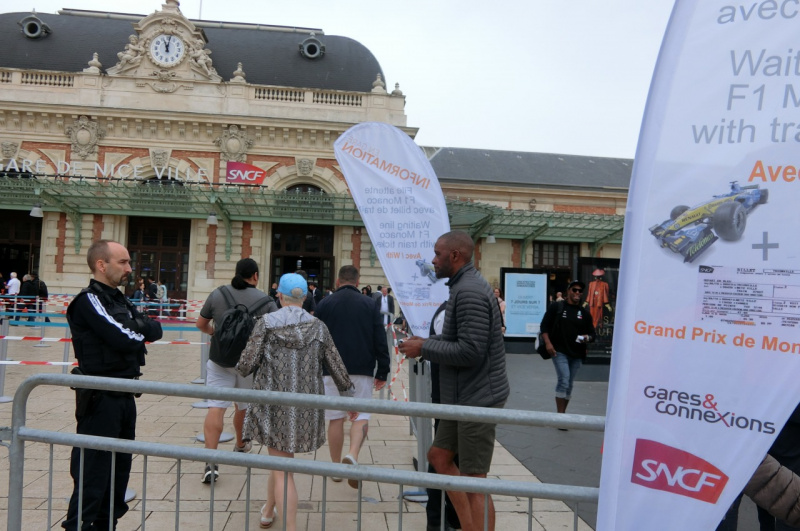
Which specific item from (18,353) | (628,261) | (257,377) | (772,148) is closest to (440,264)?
(257,377)

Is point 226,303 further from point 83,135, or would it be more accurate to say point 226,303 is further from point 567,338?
point 83,135

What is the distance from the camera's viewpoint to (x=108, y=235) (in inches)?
897

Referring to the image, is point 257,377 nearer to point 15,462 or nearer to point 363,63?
point 15,462

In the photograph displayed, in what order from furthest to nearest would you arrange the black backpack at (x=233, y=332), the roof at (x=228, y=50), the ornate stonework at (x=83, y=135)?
the roof at (x=228, y=50)
the ornate stonework at (x=83, y=135)
the black backpack at (x=233, y=332)

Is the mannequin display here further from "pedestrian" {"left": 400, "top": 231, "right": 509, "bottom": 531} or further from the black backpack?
"pedestrian" {"left": 400, "top": 231, "right": 509, "bottom": 531}

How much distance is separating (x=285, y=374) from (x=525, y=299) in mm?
10586

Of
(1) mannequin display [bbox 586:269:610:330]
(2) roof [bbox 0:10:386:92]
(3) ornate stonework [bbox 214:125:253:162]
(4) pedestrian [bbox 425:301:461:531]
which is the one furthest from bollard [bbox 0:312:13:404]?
(2) roof [bbox 0:10:386:92]

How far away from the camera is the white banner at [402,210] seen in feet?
14.9

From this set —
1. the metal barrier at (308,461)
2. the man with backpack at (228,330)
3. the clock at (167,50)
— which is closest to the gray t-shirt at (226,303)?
the man with backpack at (228,330)

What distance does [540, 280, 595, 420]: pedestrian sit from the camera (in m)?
6.72

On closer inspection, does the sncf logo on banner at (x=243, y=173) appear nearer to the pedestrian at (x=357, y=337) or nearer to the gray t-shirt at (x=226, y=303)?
the gray t-shirt at (x=226, y=303)

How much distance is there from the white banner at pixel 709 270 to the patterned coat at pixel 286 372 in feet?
7.89

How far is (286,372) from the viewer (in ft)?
11.9

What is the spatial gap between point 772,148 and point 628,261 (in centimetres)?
44
